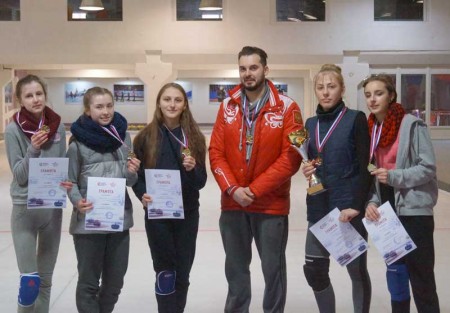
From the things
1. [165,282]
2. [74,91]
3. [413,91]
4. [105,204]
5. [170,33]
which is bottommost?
[165,282]

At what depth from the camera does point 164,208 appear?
12.3 ft

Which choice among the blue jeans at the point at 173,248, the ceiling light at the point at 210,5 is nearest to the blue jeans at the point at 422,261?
the blue jeans at the point at 173,248

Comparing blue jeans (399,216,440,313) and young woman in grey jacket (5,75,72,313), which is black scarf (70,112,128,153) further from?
blue jeans (399,216,440,313)

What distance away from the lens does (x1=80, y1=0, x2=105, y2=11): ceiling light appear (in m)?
17.6

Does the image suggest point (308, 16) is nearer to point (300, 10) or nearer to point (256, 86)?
point (300, 10)

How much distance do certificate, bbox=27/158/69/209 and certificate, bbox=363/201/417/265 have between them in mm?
1790

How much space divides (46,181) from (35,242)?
15.6 inches

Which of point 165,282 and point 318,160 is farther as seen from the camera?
point 165,282

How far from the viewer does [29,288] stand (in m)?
3.67

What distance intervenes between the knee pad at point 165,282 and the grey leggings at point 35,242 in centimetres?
66

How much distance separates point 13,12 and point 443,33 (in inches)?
524

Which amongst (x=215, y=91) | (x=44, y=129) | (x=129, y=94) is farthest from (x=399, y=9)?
(x=44, y=129)

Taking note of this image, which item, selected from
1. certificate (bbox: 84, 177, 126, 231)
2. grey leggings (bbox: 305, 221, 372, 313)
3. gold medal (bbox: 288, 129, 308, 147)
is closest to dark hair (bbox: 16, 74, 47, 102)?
certificate (bbox: 84, 177, 126, 231)

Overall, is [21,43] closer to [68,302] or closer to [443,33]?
[443,33]
